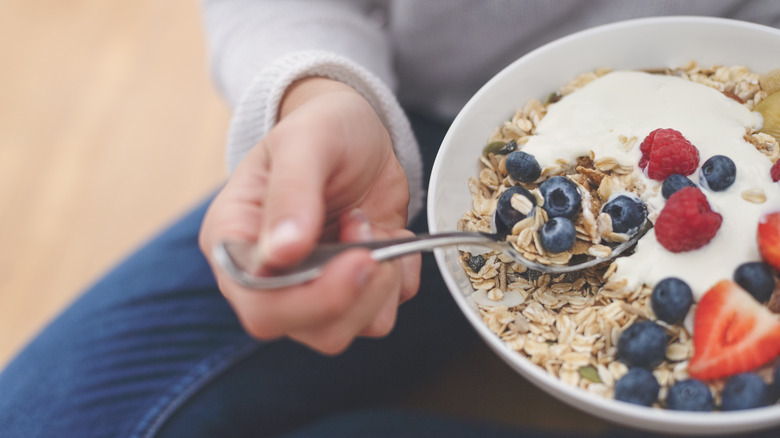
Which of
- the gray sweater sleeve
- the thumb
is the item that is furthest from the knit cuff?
the thumb

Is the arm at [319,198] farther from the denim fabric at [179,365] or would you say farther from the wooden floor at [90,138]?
the wooden floor at [90,138]

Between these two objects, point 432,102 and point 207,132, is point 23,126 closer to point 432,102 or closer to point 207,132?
point 207,132

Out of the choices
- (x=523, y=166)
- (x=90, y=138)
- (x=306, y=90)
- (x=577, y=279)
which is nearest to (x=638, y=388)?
(x=577, y=279)

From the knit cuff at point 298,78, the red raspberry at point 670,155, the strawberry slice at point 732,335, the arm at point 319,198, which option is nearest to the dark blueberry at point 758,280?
the strawberry slice at point 732,335

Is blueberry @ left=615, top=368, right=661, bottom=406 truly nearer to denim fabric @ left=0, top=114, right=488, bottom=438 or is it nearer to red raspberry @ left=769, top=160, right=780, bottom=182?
red raspberry @ left=769, top=160, right=780, bottom=182

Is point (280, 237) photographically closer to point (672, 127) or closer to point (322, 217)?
point (322, 217)
